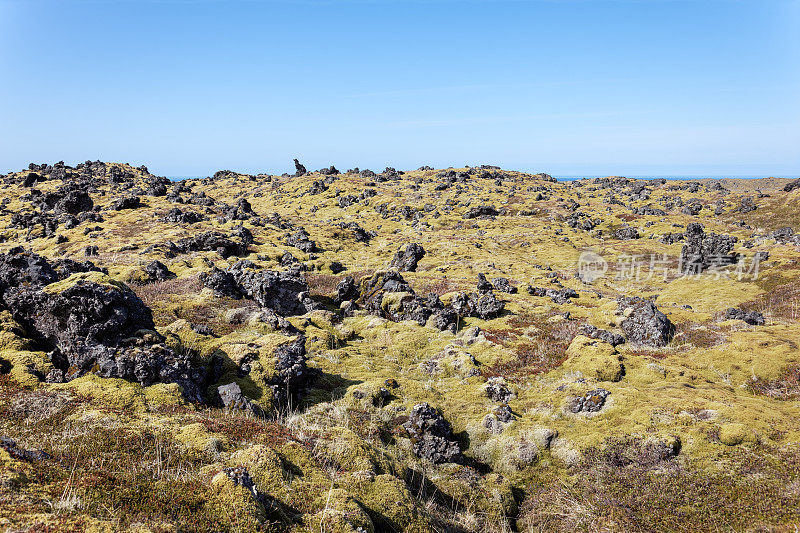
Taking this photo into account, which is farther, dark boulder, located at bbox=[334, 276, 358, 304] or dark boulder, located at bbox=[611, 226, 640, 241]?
dark boulder, located at bbox=[611, 226, 640, 241]

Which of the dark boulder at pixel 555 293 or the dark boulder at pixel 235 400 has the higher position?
the dark boulder at pixel 235 400

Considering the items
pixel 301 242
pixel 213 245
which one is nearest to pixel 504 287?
pixel 301 242

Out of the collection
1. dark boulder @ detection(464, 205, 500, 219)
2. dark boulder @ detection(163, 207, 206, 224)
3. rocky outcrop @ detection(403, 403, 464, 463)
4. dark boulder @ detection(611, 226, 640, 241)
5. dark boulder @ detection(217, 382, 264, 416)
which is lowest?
rocky outcrop @ detection(403, 403, 464, 463)

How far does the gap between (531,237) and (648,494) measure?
8176cm

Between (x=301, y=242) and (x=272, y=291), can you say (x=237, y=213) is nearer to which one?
(x=301, y=242)

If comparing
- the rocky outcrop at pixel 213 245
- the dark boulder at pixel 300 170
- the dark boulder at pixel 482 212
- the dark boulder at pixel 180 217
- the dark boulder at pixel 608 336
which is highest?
the dark boulder at pixel 300 170

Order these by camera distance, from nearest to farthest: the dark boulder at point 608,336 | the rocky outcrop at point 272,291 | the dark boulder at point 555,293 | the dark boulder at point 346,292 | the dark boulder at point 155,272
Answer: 1. the dark boulder at point 608,336
2. the rocky outcrop at point 272,291
3. the dark boulder at point 346,292
4. the dark boulder at point 555,293
5. the dark boulder at point 155,272

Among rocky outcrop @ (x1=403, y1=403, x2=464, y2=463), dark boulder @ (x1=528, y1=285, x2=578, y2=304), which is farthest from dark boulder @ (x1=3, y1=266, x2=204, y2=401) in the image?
dark boulder @ (x1=528, y1=285, x2=578, y2=304)

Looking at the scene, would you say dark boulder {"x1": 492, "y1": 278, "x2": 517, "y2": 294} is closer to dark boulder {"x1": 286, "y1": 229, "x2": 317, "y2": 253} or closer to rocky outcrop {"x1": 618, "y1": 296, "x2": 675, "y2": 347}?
rocky outcrop {"x1": 618, "y1": 296, "x2": 675, "y2": 347}

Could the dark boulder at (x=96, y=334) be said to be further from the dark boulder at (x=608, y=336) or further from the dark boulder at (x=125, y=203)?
the dark boulder at (x=125, y=203)

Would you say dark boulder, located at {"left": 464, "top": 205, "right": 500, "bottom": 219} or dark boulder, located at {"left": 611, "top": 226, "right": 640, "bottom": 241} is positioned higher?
dark boulder, located at {"left": 464, "top": 205, "right": 500, "bottom": 219}

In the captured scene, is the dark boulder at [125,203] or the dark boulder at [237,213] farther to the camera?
the dark boulder at [125,203]

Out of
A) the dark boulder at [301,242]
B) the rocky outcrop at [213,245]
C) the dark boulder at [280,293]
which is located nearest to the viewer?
the dark boulder at [280,293]

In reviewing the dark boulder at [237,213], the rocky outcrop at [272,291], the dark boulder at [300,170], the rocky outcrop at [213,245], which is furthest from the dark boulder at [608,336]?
the dark boulder at [300,170]
